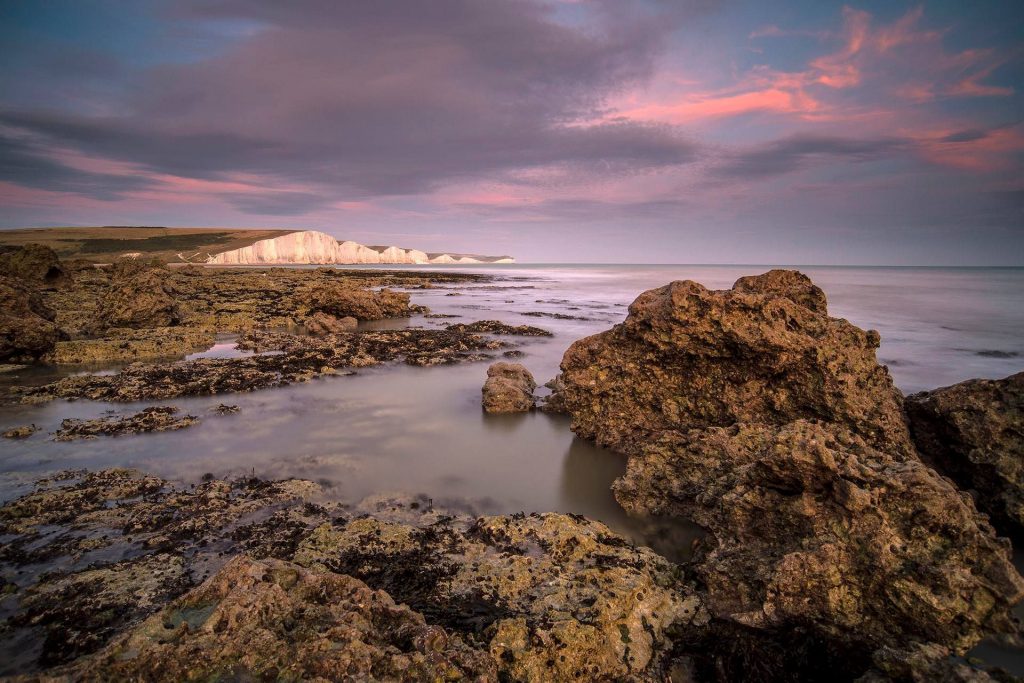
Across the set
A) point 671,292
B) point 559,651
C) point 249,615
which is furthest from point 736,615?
point 671,292

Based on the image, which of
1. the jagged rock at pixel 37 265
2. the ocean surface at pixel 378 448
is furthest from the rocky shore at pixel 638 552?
the jagged rock at pixel 37 265

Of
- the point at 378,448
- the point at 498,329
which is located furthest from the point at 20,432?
the point at 498,329

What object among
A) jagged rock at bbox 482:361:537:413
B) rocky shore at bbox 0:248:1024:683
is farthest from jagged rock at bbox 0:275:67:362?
jagged rock at bbox 482:361:537:413

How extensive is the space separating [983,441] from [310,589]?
6.25 metres

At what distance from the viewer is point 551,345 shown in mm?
15031

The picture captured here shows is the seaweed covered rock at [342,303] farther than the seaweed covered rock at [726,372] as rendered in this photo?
Yes

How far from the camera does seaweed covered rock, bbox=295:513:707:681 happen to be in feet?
8.87

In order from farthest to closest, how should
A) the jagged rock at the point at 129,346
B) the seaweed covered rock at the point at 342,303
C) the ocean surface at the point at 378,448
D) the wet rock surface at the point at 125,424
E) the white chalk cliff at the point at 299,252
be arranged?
the white chalk cliff at the point at 299,252 < the seaweed covered rock at the point at 342,303 < the jagged rock at the point at 129,346 < the wet rock surface at the point at 125,424 < the ocean surface at the point at 378,448

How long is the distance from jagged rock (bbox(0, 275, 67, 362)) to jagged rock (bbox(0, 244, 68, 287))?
16.2 metres

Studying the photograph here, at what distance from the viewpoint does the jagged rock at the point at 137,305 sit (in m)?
14.2

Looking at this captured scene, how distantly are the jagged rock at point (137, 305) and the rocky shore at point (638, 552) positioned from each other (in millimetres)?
9663

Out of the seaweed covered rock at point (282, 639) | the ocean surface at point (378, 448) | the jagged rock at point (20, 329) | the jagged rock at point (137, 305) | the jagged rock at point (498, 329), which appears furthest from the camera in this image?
the jagged rock at point (498, 329)

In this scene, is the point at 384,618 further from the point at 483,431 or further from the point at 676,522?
the point at 483,431

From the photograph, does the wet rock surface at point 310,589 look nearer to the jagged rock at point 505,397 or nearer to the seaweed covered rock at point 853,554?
the seaweed covered rock at point 853,554
